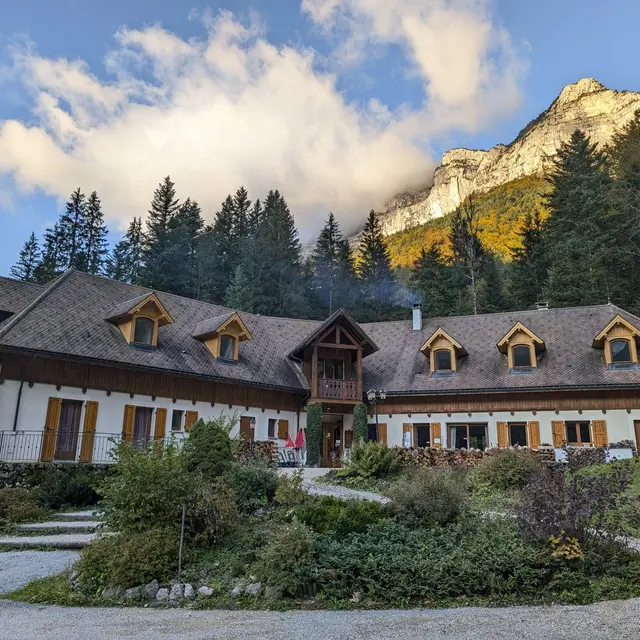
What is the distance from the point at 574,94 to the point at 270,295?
94105 millimetres

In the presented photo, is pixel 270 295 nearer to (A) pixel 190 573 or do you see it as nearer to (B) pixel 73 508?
(B) pixel 73 508

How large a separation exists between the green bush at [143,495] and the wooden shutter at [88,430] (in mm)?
10862

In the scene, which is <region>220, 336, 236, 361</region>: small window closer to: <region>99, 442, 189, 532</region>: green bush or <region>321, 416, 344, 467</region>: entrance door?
<region>321, 416, 344, 467</region>: entrance door

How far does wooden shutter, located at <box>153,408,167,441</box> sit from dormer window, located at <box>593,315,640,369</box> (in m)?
19.8

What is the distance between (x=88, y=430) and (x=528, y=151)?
107m

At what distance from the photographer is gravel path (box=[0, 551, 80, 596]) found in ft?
31.7

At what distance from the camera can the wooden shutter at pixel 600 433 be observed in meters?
23.9

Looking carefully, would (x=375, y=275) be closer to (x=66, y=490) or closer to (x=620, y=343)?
(x=620, y=343)

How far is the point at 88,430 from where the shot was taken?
67.7ft

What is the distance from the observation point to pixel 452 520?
10.8 metres

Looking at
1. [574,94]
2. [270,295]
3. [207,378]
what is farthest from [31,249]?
[574,94]

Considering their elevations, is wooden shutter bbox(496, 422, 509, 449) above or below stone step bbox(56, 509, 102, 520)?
above

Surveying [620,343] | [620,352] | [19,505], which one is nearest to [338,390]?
[620,352]

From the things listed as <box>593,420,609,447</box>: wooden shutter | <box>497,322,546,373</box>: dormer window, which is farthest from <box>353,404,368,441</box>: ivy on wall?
<box>593,420,609,447</box>: wooden shutter
